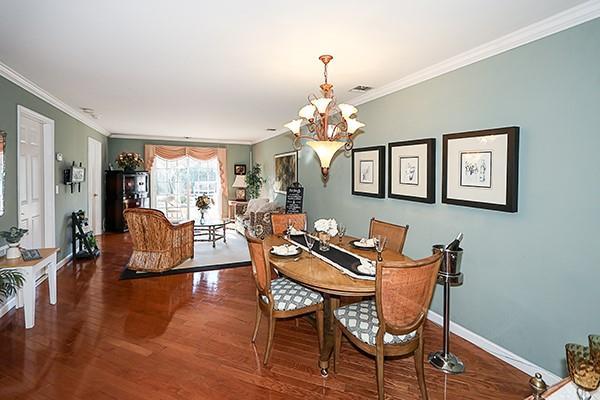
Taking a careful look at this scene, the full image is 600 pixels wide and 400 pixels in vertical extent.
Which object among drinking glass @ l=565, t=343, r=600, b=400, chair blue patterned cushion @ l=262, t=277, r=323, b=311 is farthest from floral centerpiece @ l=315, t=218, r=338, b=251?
drinking glass @ l=565, t=343, r=600, b=400

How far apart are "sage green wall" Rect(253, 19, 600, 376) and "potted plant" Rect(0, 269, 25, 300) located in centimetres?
388

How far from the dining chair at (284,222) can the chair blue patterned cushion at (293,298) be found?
1.33 meters

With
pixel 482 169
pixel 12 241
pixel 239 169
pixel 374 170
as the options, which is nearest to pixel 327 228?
pixel 482 169

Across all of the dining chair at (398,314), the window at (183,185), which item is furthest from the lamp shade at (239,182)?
the dining chair at (398,314)

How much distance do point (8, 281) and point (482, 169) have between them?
13.8ft

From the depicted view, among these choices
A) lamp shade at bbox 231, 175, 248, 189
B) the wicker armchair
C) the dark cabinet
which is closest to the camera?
the wicker armchair

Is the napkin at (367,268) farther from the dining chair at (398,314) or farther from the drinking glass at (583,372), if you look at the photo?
the drinking glass at (583,372)

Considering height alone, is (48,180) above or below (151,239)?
above

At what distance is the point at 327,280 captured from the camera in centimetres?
219

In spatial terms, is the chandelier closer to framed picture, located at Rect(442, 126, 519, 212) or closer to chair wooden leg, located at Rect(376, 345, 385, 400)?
framed picture, located at Rect(442, 126, 519, 212)

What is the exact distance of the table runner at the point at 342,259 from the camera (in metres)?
2.31

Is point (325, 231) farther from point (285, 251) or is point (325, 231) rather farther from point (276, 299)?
point (276, 299)

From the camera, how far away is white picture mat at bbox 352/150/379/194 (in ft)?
13.8

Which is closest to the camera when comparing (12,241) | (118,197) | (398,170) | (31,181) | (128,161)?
(12,241)
